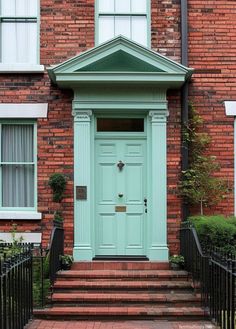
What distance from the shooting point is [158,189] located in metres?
10.6

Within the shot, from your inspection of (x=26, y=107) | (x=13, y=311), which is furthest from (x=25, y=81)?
(x=13, y=311)

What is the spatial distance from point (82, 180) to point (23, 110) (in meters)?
1.78

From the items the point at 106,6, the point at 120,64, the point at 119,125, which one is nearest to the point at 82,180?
the point at 119,125

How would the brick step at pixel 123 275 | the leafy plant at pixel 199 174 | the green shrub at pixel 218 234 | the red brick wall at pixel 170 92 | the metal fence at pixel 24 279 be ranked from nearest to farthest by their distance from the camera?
the metal fence at pixel 24 279, the green shrub at pixel 218 234, the brick step at pixel 123 275, the leafy plant at pixel 199 174, the red brick wall at pixel 170 92

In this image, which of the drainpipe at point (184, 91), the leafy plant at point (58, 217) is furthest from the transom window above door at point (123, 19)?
the leafy plant at point (58, 217)

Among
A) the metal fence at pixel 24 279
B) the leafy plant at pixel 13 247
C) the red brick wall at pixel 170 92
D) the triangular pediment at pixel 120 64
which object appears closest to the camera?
the metal fence at pixel 24 279

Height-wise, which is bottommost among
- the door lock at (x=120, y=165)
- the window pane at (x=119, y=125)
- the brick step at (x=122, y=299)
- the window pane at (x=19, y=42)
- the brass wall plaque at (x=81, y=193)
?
the brick step at (x=122, y=299)

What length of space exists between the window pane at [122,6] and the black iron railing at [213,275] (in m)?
4.42

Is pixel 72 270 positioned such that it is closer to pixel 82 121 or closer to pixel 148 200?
pixel 148 200

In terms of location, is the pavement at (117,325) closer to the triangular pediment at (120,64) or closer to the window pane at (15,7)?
the triangular pediment at (120,64)

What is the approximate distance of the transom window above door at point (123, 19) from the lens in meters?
11.2

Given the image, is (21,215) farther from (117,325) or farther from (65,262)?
(117,325)

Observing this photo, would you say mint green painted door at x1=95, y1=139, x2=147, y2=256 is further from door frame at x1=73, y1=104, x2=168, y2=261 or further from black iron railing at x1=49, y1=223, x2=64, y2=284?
black iron railing at x1=49, y1=223, x2=64, y2=284

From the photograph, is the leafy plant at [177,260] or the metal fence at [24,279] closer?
the metal fence at [24,279]
